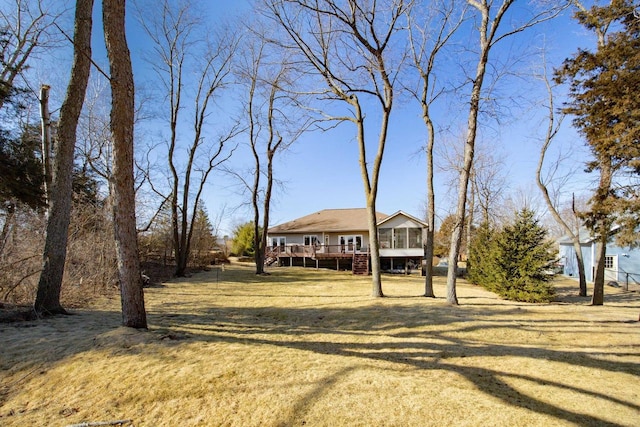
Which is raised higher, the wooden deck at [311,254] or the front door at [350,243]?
the front door at [350,243]

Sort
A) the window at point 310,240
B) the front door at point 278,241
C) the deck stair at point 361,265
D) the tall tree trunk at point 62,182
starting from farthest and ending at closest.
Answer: the front door at point 278,241 < the window at point 310,240 < the deck stair at point 361,265 < the tall tree trunk at point 62,182

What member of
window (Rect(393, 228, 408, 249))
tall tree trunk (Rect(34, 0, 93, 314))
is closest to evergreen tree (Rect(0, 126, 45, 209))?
tall tree trunk (Rect(34, 0, 93, 314))

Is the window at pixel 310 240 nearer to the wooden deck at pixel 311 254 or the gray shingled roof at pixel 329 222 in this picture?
the gray shingled roof at pixel 329 222

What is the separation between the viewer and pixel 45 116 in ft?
28.0

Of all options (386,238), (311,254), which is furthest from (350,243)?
(311,254)

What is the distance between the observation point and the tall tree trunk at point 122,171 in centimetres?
520

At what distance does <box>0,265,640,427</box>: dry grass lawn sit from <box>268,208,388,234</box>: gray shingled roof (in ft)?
63.1

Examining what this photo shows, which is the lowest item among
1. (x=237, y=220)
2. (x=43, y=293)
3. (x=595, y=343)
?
(x=595, y=343)

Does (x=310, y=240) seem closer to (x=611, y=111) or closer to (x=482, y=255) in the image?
(x=482, y=255)

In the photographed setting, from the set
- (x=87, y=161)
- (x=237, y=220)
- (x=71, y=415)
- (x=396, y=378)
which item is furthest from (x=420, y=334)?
(x=237, y=220)

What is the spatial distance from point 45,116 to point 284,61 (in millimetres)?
7205

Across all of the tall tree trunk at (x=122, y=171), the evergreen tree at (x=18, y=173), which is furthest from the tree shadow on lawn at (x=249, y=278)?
the tall tree trunk at (x=122, y=171)

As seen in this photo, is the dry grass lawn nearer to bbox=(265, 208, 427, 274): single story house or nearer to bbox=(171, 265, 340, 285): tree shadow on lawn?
bbox=(171, 265, 340, 285): tree shadow on lawn

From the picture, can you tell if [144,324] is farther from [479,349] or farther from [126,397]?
[479,349]
